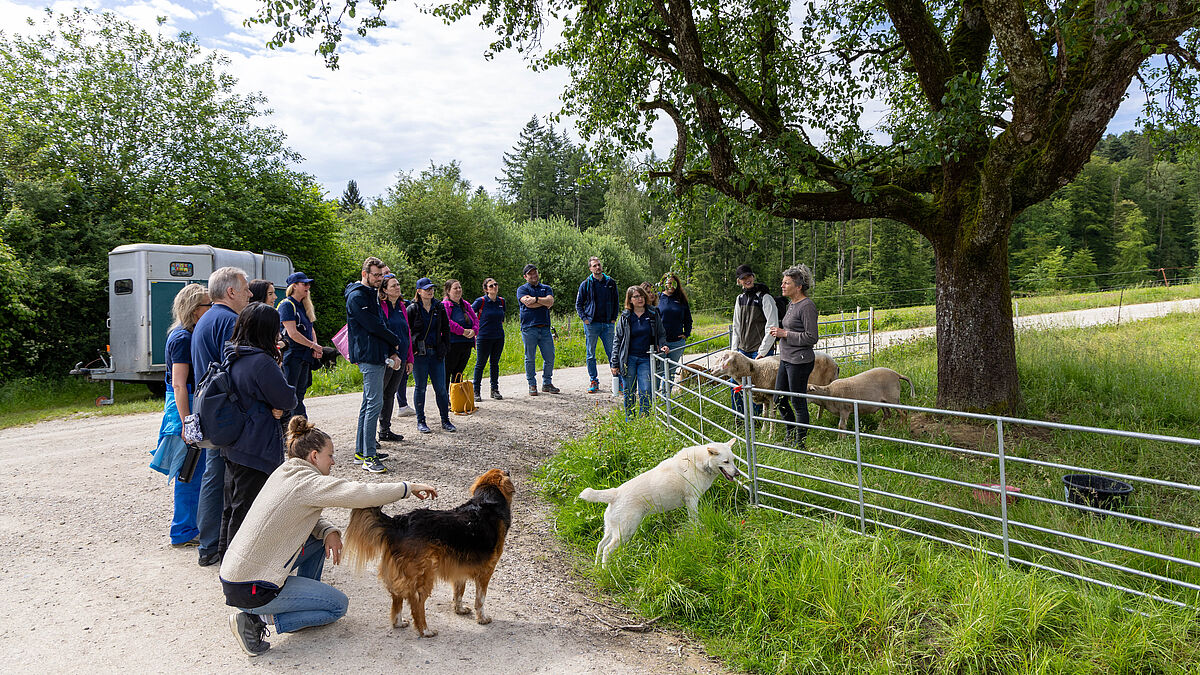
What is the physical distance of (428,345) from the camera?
29.0ft

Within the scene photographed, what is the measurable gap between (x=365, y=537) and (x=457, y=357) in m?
6.53

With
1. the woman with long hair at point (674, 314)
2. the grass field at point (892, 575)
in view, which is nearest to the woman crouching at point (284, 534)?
the grass field at point (892, 575)

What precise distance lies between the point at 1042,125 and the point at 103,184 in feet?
65.0

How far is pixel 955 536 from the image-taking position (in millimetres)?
4613

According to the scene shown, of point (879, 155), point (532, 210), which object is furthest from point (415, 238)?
point (532, 210)

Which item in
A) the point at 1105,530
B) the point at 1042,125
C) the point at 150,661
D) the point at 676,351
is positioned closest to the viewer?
the point at 150,661

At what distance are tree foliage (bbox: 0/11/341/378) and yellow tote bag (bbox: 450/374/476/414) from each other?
9794mm

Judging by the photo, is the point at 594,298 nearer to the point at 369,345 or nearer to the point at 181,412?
the point at 369,345

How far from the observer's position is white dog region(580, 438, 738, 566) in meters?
4.94

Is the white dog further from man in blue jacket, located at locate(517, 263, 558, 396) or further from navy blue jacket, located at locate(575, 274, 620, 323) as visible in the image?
man in blue jacket, located at locate(517, 263, 558, 396)

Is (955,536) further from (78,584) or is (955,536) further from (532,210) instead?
(532,210)

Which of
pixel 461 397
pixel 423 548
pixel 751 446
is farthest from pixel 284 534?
pixel 461 397

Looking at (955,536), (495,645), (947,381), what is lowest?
(495,645)

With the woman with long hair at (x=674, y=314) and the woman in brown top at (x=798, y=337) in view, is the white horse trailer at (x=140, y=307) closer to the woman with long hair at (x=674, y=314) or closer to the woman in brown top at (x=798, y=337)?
the woman with long hair at (x=674, y=314)
